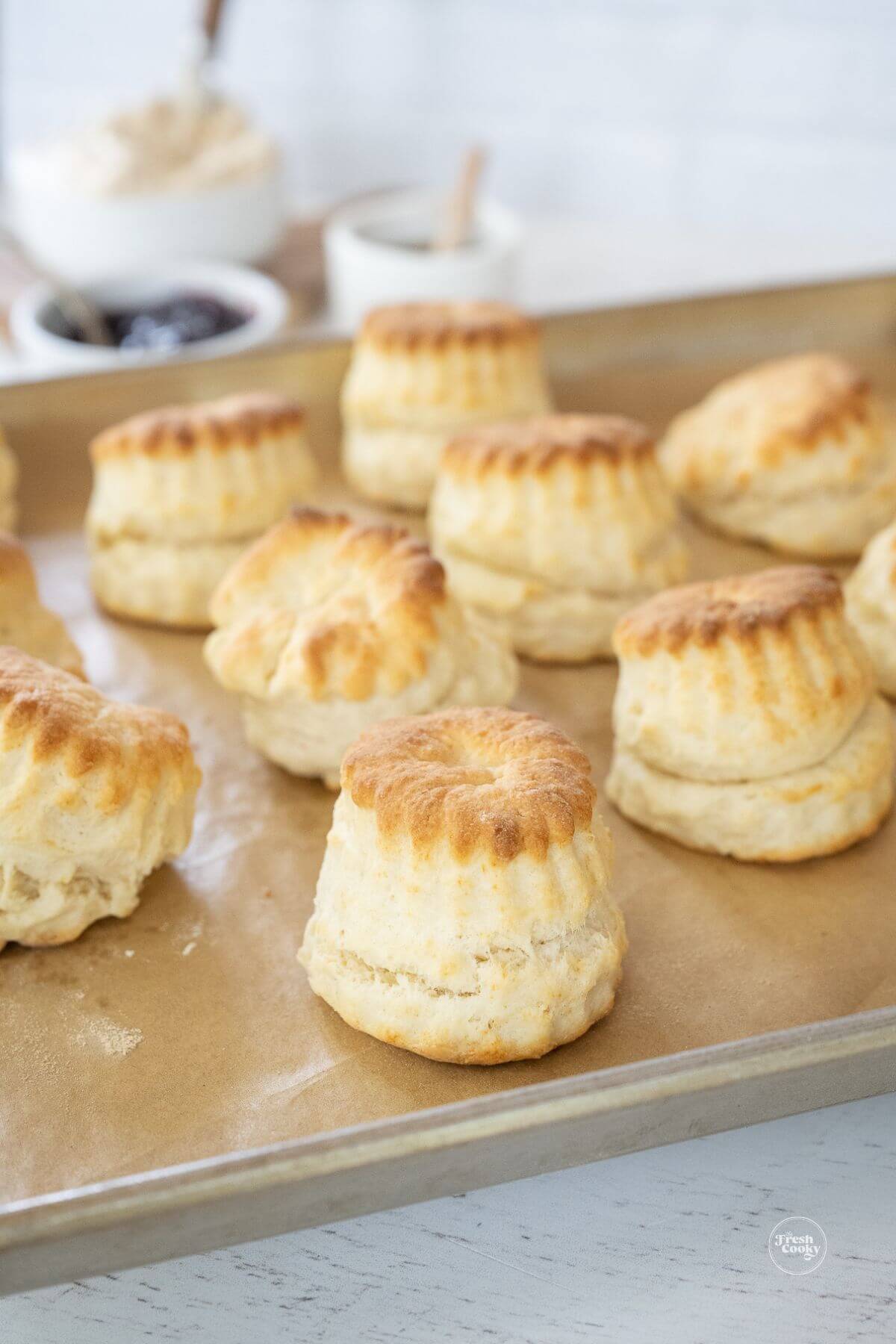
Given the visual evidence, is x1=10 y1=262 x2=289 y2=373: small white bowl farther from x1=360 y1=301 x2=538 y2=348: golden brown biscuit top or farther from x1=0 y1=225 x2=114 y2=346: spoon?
x1=360 y1=301 x2=538 y2=348: golden brown biscuit top

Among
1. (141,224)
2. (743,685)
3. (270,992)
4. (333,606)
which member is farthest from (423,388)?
(270,992)

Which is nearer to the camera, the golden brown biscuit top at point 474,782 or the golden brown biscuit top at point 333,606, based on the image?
the golden brown biscuit top at point 474,782

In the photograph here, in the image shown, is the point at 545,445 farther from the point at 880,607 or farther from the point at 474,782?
the point at 474,782

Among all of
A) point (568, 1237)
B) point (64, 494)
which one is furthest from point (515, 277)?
point (568, 1237)

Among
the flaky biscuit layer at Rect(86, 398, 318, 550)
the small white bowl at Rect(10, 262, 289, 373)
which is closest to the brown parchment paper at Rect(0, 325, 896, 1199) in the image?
the flaky biscuit layer at Rect(86, 398, 318, 550)

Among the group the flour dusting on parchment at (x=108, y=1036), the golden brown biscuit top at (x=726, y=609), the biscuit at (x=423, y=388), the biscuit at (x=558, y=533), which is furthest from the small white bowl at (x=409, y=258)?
the flour dusting on parchment at (x=108, y=1036)

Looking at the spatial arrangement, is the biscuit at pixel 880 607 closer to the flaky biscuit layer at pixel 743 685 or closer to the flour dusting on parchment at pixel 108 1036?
the flaky biscuit layer at pixel 743 685
